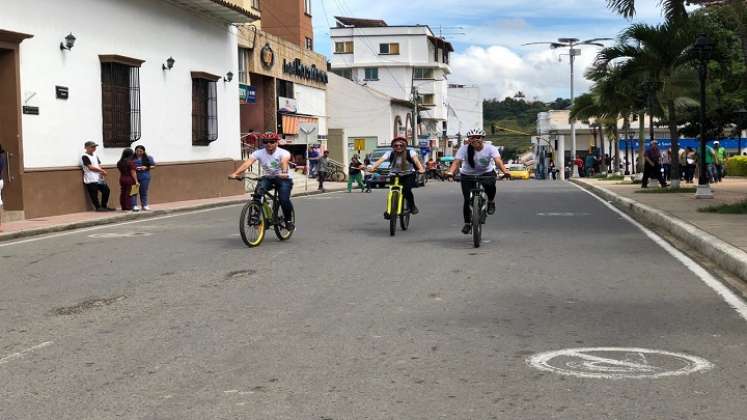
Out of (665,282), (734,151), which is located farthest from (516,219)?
(734,151)

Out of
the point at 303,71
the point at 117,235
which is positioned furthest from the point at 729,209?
the point at 303,71

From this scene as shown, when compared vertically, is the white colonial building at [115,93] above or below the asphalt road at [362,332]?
above

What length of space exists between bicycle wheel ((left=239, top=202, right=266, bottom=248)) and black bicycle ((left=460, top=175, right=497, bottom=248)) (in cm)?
301

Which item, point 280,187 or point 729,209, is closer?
point 280,187

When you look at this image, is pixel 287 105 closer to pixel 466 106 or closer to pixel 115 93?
pixel 115 93

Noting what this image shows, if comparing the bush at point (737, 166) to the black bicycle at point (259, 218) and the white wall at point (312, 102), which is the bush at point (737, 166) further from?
the black bicycle at point (259, 218)

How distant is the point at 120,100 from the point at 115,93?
356mm

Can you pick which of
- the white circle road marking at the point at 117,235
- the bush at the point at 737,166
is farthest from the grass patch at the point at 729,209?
the bush at the point at 737,166

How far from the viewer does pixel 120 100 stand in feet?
73.9

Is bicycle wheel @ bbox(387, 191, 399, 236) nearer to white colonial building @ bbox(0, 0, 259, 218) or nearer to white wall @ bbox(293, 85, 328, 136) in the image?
white colonial building @ bbox(0, 0, 259, 218)

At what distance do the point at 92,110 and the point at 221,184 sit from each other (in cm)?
866

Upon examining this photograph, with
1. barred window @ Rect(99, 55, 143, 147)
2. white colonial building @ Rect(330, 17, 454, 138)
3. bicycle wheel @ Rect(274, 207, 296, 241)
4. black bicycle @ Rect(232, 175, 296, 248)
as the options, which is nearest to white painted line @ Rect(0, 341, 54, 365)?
black bicycle @ Rect(232, 175, 296, 248)

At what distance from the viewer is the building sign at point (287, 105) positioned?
1688 inches

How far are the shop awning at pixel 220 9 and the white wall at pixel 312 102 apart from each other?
1649 cm
